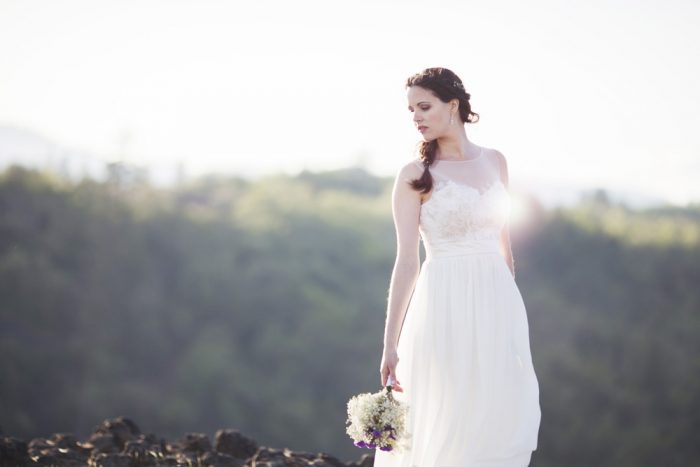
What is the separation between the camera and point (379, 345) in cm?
Result: 3484

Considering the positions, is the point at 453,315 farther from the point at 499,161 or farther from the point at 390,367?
the point at 499,161

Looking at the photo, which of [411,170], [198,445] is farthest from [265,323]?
[411,170]

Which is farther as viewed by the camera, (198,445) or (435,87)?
(198,445)

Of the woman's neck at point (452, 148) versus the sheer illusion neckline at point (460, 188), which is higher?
the woman's neck at point (452, 148)

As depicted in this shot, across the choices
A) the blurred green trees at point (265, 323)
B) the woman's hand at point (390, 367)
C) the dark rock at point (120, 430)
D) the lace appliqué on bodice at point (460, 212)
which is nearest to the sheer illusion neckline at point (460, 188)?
the lace appliqué on bodice at point (460, 212)

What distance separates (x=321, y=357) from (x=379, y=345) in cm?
225

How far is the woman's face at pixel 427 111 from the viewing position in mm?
2824

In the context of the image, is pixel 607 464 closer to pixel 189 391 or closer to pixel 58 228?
pixel 189 391

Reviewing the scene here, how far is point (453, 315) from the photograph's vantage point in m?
2.83

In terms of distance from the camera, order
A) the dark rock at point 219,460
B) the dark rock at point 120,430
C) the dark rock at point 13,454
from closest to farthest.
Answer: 1. the dark rock at point 13,454
2. the dark rock at point 219,460
3. the dark rock at point 120,430

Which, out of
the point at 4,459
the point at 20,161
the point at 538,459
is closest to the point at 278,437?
the point at 538,459

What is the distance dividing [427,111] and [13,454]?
2271mm

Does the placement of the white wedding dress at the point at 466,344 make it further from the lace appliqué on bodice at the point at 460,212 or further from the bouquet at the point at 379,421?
the bouquet at the point at 379,421

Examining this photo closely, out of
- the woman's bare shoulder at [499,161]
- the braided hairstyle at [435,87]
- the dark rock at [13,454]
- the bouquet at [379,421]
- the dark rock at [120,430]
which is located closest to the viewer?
the bouquet at [379,421]
